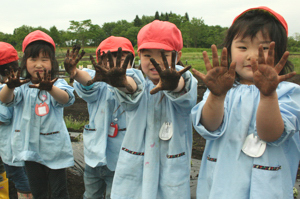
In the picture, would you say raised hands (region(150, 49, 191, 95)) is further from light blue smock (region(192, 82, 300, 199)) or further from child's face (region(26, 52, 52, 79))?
child's face (region(26, 52, 52, 79))

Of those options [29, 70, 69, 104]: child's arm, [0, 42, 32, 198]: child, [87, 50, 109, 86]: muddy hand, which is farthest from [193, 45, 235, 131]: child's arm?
[0, 42, 32, 198]: child

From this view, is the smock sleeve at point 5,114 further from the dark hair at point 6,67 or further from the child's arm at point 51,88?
the child's arm at point 51,88

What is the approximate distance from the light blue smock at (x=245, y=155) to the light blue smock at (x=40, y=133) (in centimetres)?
146

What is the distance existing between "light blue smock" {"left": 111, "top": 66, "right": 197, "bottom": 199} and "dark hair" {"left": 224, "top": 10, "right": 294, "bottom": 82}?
1.30 ft

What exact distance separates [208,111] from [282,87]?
1.31ft

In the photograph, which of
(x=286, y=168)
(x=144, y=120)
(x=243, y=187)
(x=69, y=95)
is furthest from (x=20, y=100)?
(x=286, y=168)

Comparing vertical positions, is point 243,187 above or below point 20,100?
below

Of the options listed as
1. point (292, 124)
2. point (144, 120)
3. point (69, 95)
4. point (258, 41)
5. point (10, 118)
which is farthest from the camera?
point (10, 118)

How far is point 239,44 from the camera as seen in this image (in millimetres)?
1363

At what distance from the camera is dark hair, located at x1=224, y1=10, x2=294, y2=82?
1334 millimetres

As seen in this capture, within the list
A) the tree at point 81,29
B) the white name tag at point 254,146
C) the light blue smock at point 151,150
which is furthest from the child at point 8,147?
the tree at point 81,29

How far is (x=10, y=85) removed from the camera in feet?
6.91

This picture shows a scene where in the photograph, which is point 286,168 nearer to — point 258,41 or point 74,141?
point 258,41

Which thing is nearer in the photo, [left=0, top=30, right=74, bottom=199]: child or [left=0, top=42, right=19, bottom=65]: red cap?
[left=0, top=30, right=74, bottom=199]: child
